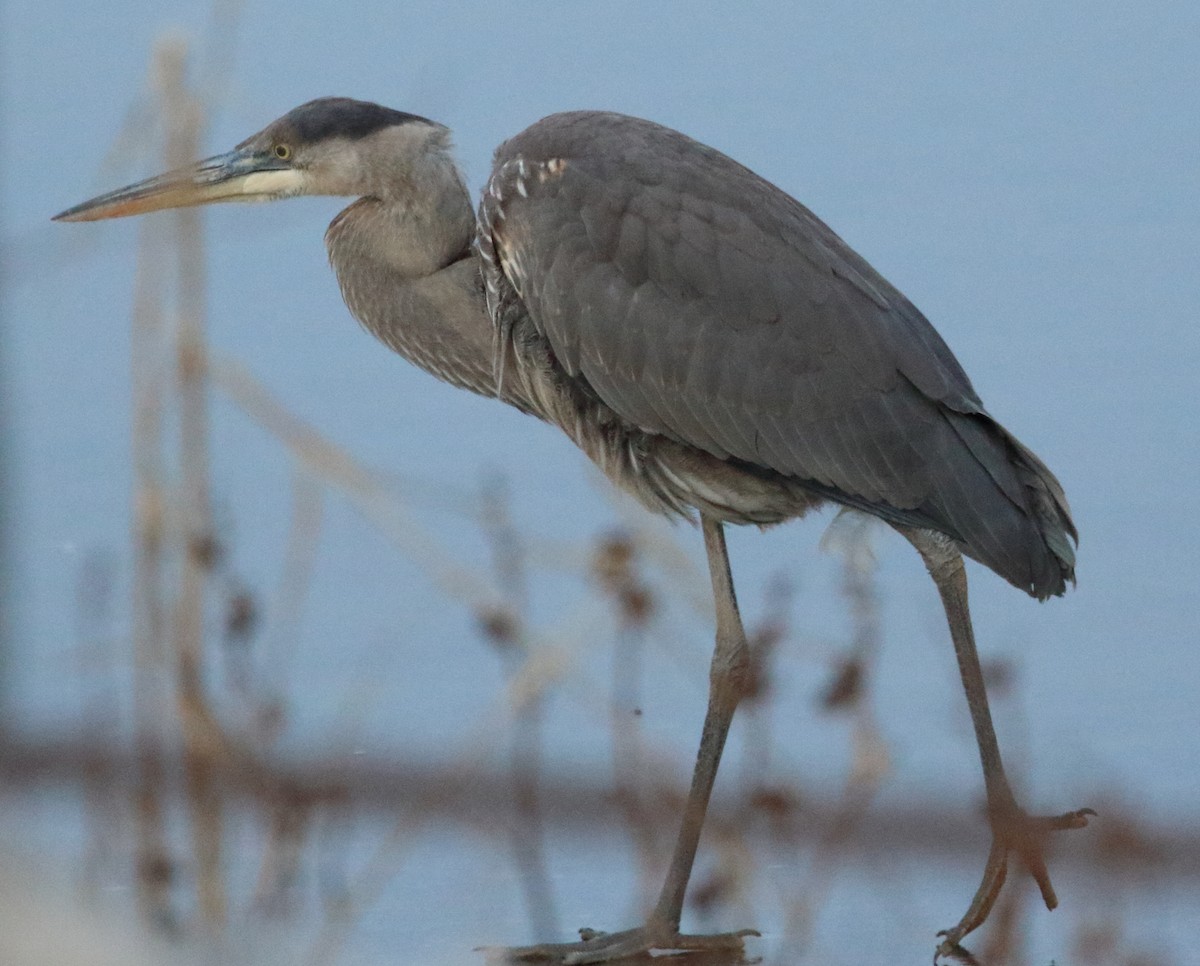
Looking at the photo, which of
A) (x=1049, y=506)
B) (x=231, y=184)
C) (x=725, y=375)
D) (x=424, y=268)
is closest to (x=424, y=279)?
(x=424, y=268)

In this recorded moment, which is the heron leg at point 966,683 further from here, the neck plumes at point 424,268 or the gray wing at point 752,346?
the neck plumes at point 424,268

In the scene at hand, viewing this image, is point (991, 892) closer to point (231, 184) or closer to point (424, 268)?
point (424, 268)

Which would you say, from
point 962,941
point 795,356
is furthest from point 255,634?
point 962,941

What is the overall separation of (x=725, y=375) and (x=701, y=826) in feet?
3.11

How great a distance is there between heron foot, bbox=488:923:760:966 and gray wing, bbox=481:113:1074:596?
0.94m

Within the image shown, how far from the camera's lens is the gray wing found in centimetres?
432

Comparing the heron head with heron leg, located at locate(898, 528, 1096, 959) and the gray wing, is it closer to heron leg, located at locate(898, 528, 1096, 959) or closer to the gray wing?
the gray wing

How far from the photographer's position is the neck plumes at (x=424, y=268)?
478 centimetres

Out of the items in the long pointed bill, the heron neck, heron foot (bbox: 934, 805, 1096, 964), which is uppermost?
the long pointed bill

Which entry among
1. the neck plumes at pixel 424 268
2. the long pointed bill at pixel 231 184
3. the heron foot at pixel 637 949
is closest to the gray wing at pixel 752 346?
the neck plumes at pixel 424 268

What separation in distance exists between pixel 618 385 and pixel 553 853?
4.43ft

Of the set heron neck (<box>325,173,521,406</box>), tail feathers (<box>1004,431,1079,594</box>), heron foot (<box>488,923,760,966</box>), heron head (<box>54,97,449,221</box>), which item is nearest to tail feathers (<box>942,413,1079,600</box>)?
tail feathers (<box>1004,431,1079,594</box>)

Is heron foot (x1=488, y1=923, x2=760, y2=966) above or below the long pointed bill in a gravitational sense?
below

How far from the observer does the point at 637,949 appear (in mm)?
4246
